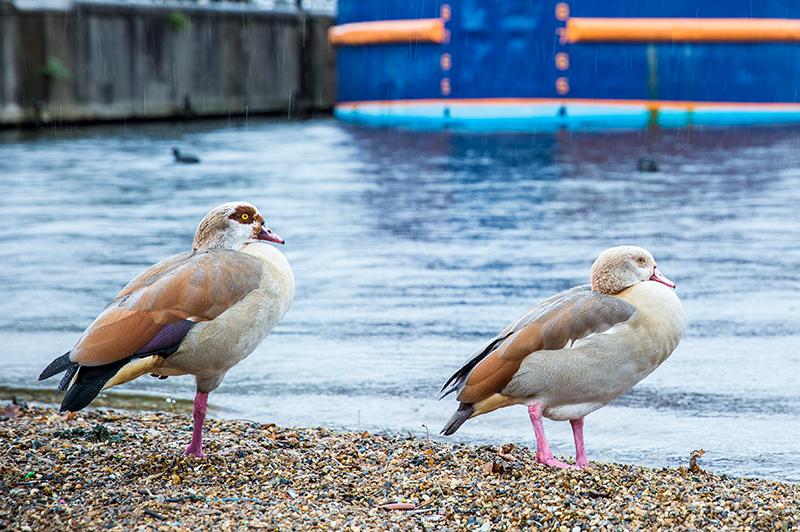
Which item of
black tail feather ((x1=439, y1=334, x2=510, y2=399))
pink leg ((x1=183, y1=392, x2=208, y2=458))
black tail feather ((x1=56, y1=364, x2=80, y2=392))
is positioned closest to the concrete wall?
pink leg ((x1=183, y1=392, x2=208, y2=458))

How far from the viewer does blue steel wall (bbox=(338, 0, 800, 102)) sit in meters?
26.5

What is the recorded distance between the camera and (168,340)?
445cm

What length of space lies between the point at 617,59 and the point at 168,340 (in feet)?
76.5

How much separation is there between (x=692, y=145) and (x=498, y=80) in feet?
20.0

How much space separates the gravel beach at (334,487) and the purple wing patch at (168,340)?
44 centimetres

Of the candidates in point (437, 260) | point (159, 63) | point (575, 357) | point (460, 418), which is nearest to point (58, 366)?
point (460, 418)

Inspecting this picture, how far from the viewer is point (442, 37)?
1090 inches

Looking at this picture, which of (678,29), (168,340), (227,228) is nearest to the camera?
(168,340)

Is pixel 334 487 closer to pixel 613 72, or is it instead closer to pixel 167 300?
pixel 167 300

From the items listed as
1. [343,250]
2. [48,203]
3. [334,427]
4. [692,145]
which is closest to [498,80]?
[692,145]

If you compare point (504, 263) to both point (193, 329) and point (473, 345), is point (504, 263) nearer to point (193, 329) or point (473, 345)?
point (473, 345)

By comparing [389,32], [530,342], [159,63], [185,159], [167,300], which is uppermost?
[389,32]

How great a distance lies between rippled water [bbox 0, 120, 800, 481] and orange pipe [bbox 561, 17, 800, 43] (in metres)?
4.86

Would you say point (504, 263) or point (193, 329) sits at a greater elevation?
point (193, 329)
